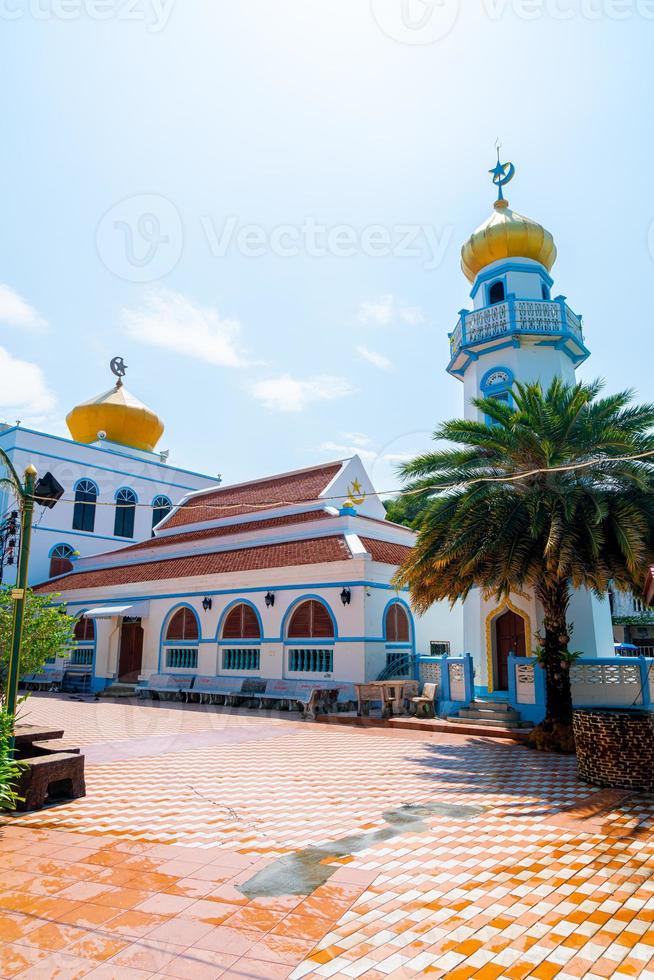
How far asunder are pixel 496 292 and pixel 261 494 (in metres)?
10.8

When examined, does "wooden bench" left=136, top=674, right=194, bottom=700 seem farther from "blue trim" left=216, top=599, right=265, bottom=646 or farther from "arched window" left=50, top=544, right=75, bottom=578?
"arched window" left=50, top=544, right=75, bottom=578

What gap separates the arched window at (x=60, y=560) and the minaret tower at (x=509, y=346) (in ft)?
70.1

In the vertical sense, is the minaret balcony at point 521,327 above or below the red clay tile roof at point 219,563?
above

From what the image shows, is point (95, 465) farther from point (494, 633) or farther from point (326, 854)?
point (326, 854)

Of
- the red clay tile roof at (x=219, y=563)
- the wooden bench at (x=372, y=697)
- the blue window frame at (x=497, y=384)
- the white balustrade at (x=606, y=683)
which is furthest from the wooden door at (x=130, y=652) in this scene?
the white balustrade at (x=606, y=683)

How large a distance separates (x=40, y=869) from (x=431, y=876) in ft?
10.5

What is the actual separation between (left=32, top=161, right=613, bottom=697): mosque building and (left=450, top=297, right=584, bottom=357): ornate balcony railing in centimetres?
4

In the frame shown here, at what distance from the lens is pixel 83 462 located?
32.7 metres

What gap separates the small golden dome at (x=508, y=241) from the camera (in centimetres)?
1947

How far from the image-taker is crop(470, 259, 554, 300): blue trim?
63.9 ft

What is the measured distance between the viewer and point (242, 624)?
19.8 m

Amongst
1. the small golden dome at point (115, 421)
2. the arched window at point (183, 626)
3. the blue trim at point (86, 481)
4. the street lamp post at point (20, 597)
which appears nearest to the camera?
the street lamp post at point (20, 597)

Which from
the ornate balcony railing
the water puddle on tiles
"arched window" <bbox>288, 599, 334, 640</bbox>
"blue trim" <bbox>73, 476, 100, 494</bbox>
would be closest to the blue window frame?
the ornate balcony railing

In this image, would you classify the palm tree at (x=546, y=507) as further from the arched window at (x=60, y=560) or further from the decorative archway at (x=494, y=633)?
the arched window at (x=60, y=560)
